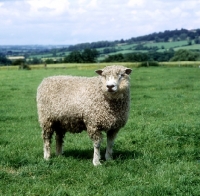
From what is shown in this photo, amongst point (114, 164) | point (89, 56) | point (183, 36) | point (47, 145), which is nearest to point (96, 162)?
point (114, 164)

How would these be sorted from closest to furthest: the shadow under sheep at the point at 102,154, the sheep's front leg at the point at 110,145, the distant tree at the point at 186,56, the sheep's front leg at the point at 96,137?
the sheep's front leg at the point at 96,137 < the sheep's front leg at the point at 110,145 < the shadow under sheep at the point at 102,154 < the distant tree at the point at 186,56

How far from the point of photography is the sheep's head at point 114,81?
8.70 m

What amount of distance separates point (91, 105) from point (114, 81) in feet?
2.71

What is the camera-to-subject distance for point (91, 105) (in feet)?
30.0

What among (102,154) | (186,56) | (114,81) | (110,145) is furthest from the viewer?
(186,56)

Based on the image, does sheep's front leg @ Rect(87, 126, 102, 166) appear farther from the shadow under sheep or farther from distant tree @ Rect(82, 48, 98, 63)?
distant tree @ Rect(82, 48, 98, 63)

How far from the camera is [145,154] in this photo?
9.47 m

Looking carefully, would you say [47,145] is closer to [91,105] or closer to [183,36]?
[91,105]

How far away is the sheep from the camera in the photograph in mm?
8984

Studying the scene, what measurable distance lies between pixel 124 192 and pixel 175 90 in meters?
19.6

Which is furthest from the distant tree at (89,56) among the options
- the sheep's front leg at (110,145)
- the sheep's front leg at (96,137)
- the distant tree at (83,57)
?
the sheep's front leg at (96,137)


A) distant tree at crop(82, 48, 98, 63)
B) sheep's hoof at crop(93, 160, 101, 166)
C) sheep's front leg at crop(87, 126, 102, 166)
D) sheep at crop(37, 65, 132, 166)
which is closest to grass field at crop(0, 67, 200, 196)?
sheep's hoof at crop(93, 160, 101, 166)

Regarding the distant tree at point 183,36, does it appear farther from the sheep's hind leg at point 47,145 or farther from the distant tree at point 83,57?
the sheep's hind leg at point 47,145

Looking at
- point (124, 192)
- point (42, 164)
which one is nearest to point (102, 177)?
point (124, 192)
